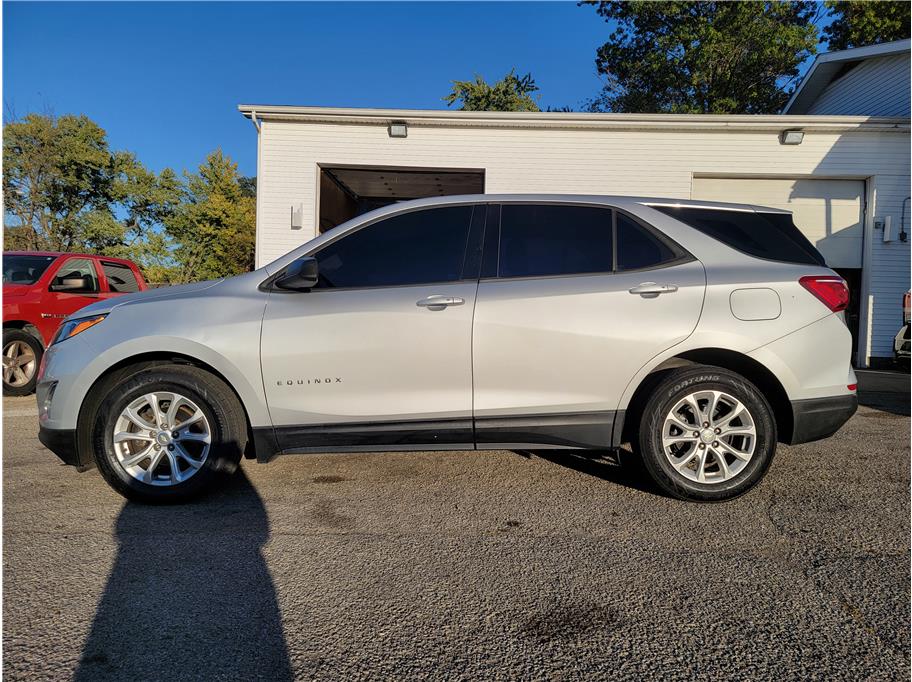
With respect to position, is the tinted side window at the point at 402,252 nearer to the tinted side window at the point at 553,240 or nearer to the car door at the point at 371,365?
the car door at the point at 371,365

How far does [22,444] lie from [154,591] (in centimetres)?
331

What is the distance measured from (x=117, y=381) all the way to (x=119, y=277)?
19.1 ft

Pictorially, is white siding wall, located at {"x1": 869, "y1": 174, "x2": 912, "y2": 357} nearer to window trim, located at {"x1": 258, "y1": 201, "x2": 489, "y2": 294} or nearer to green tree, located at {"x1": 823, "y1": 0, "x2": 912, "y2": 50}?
window trim, located at {"x1": 258, "y1": 201, "x2": 489, "y2": 294}

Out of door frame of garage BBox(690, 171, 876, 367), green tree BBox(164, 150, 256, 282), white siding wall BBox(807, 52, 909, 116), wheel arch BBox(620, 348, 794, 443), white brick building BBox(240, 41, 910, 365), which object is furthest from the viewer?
green tree BBox(164, 150, 256, 282)

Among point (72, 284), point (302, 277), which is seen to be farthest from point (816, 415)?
point (72, 284)

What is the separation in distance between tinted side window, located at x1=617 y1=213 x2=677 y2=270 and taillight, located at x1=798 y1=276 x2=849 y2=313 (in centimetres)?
77

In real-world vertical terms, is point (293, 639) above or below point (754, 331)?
below

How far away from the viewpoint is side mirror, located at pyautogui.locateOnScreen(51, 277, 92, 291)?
648 centimetres

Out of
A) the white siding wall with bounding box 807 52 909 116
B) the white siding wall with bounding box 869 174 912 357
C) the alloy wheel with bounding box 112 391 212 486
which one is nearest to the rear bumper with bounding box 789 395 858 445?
the alloy wheel with bounding box 112 391 212 486

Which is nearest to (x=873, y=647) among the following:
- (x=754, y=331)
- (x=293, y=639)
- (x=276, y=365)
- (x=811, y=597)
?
(x=811, y=597)

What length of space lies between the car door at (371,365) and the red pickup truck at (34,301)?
16.1 feet

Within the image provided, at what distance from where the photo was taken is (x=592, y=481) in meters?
3.60

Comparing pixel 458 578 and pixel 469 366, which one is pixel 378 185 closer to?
pixel 469 366

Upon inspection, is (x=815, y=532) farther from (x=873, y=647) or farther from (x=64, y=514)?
(x=64, y=514)
